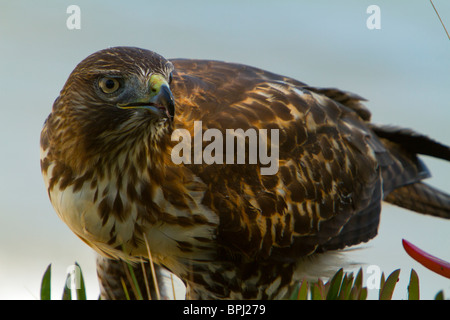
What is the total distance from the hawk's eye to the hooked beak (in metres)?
0.10

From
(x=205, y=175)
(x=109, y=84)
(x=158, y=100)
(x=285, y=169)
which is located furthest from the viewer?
(x=285, y=169)

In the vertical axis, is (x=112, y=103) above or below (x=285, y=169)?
above

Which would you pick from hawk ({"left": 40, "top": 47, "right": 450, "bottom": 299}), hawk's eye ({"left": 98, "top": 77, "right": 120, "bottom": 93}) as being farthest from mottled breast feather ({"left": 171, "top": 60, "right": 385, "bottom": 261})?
hawk's eye ({"left": 98, "top": 77, "right": 120, "bottom": 93})

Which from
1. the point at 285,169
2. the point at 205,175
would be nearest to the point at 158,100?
the point at 205,175

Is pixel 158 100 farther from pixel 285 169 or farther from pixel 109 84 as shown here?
pixel 285 169

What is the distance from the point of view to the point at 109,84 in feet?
9.23

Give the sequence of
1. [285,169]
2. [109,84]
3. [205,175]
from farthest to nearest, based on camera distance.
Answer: [285,169], [205,175], [109,84]

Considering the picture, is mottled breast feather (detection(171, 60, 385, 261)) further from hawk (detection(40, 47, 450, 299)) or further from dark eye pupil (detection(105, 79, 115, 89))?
dark eye pupil (detection(105, 79, 115, 89))

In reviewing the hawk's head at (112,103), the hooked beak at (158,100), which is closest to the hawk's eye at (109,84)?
the hawk's head at (112,103)

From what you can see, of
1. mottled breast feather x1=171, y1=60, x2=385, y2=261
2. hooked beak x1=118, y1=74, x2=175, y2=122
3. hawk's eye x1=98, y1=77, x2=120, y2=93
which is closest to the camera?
hooked beak x1=118, y1=74, x2=175, y2=122

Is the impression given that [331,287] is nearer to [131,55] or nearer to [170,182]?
[170,182]

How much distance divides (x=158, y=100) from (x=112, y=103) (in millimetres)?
251

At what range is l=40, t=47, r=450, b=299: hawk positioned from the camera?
9.51ft

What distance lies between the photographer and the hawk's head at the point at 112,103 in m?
2.74
